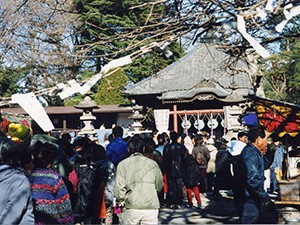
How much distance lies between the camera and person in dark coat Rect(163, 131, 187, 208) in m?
9.82

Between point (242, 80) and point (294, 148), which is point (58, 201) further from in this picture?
point (242, 80)

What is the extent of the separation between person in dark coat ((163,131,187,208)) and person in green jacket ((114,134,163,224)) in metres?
4.44

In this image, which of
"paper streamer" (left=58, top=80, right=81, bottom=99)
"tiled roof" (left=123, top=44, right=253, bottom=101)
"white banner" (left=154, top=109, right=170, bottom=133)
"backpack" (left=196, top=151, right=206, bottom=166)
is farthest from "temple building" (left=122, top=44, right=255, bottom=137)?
"paper streamer" (left=58, top=80, right=81, bottom=99)

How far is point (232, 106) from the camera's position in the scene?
19.3m

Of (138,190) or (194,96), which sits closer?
(138,190)

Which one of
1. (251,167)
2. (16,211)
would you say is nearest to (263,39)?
(251,167)

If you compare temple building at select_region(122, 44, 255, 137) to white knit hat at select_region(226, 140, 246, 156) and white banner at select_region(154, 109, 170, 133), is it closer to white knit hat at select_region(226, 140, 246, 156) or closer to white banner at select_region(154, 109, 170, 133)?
white banner at select_region(154, 109, 170, 133)

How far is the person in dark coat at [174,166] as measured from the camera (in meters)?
9.82

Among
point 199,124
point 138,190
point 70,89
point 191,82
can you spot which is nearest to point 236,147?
point 138,190

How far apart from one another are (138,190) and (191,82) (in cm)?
1909

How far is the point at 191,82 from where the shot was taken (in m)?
24.0

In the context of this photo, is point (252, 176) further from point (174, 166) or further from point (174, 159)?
point (174, 166)

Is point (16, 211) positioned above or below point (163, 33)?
below

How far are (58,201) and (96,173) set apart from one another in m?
2.08
